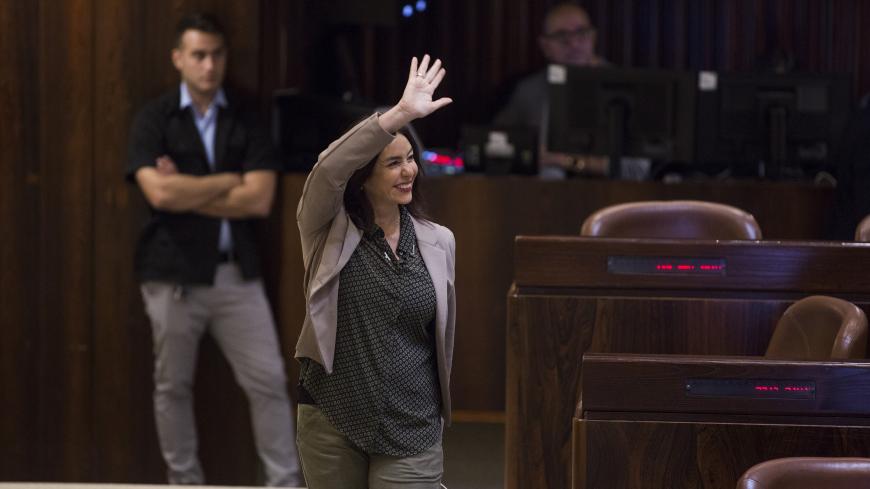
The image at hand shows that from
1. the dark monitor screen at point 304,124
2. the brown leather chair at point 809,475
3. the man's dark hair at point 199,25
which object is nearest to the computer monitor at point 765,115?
the dark monitor screen at point 304,124

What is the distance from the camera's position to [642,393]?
235cm

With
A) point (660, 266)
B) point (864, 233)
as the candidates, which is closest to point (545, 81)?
point (864, 233)

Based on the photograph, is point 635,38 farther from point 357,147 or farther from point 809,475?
point 809,475

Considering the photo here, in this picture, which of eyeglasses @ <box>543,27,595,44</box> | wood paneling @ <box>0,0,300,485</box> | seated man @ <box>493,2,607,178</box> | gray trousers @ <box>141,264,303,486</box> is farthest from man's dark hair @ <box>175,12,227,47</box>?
eyeglasses @ <box>543,27,595,44</box>

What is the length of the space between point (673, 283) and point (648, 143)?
2.77 meters

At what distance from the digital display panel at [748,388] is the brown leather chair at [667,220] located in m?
1.27

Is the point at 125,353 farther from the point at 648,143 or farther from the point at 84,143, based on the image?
the point at 648,143

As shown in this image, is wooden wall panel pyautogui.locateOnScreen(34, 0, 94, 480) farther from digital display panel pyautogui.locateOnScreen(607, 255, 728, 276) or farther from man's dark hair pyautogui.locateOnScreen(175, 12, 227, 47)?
digital display panel pyautogui.locateOnScreen(607, 255, 728, 276)

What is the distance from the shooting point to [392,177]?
280 cm

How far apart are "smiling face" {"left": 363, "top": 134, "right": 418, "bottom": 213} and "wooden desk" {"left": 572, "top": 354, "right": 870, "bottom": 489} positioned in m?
0.64

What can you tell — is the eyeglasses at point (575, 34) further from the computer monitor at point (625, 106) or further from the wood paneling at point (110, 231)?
the wood paneling at point (110, 231)

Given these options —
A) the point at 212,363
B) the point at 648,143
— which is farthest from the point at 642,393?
the point at 648,143

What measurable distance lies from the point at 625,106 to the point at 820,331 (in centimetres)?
310

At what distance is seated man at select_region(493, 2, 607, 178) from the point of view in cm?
606
